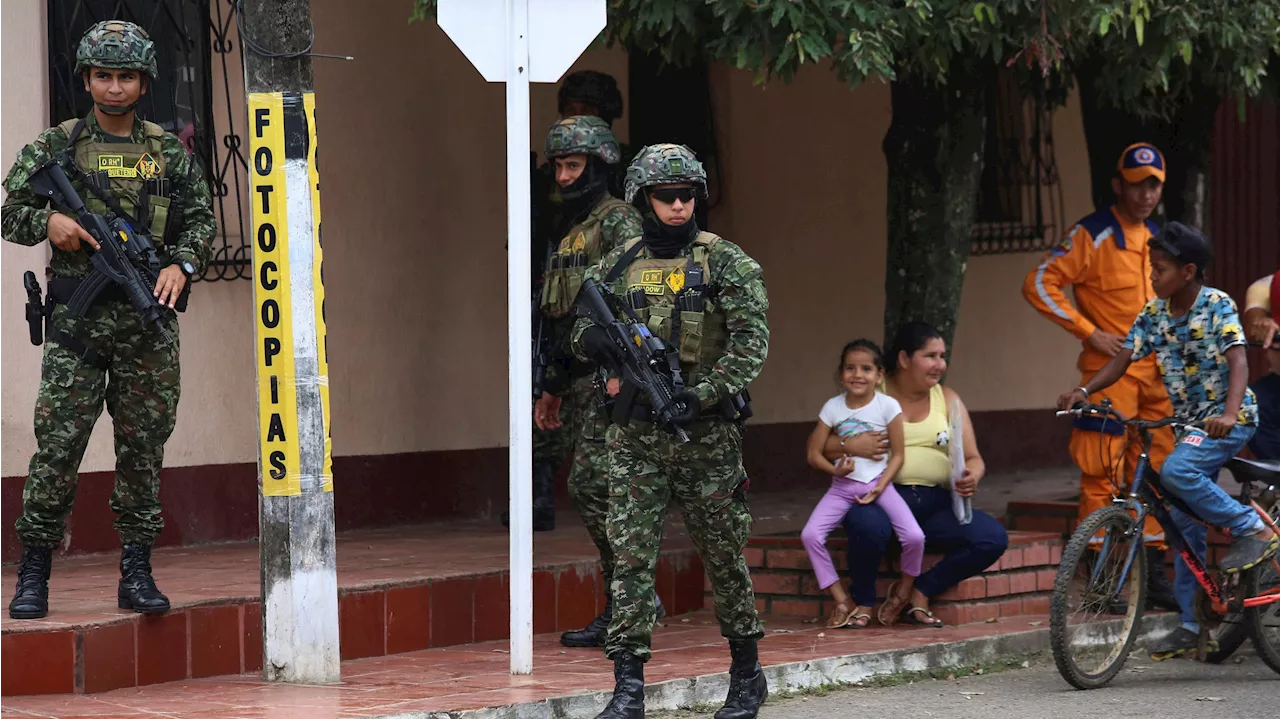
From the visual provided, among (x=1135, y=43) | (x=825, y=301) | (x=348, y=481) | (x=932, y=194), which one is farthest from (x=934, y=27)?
(x=825, y=301)

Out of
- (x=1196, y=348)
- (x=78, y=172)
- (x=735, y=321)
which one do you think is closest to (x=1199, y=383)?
(x=1196, y=348)

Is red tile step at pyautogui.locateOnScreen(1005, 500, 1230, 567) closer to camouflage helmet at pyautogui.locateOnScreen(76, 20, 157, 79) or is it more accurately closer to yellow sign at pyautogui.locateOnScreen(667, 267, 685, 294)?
yellow sign at pyautogui.locateOnScreen(667, 267, 685, 294)

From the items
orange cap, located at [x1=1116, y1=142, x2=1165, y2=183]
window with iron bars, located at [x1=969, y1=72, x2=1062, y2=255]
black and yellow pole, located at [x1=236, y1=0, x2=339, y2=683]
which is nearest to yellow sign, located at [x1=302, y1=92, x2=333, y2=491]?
black and yellow pole, located at [x1=236, y1=0, x2=339, y2=683]

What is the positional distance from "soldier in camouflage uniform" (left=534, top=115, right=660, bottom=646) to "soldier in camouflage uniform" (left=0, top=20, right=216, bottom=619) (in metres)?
1.41

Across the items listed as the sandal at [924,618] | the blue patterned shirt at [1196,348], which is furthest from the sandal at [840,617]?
the blue patterned shirt at [1196,348]

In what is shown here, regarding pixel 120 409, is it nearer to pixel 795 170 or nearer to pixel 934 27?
pixel 934 27

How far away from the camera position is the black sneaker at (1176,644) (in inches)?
310

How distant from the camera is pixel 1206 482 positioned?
7383mm

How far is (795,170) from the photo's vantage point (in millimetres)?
11695

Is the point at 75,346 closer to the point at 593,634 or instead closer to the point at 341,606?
the point at 341,606

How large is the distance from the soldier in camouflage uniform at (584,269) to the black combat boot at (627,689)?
41.3 inches

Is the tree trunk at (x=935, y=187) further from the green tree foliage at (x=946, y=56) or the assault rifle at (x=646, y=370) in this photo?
the assault rifle at (x=646, y=370)

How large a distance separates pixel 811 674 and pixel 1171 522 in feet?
5.33

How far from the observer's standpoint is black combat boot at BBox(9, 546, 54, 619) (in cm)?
628
